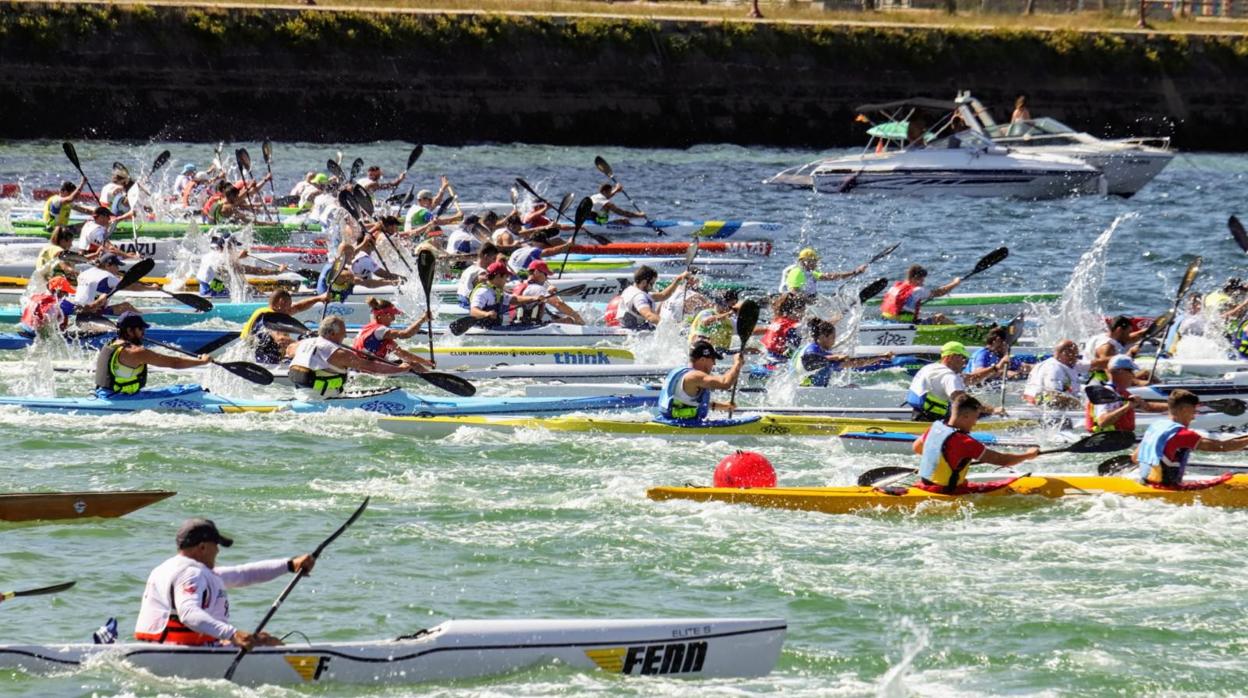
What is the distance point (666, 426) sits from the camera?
18.5 m

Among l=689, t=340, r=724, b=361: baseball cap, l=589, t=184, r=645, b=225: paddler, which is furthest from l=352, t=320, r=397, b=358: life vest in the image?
l=589, t=184, r=645, b=225: paddler

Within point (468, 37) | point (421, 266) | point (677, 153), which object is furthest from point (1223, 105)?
point (421, 266)

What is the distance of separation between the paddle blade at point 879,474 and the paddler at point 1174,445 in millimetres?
2024

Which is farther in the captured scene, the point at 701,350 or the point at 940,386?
the point at 940,386

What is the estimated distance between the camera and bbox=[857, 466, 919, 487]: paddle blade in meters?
15.9

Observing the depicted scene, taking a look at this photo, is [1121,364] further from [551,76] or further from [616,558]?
[551,76]

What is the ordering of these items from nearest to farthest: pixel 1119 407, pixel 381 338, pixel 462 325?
pixel 1119 407
pixel 381 338
pixel 462 325

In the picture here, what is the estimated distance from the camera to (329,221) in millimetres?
31469

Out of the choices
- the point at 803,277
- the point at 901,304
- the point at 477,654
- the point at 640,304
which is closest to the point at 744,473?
the point at 477,654

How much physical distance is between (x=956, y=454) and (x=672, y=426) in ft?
12.6

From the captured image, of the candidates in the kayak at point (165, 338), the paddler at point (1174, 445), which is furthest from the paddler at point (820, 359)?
the kayak at point (165, 338)

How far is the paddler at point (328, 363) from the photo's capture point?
1891cm

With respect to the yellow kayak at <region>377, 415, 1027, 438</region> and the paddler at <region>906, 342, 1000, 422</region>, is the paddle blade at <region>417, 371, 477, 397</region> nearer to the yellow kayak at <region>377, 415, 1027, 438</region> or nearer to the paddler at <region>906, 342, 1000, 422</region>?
the yellow kayak at <region>377, 415, 1027, 438</region>

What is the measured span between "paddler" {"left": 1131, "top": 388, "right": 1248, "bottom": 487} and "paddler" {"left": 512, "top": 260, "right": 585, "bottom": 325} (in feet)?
31.4
